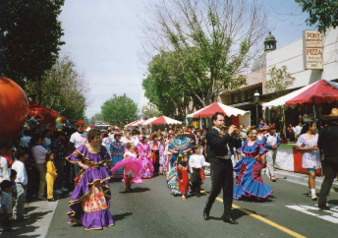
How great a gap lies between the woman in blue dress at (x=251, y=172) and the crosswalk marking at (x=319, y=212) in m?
0.77

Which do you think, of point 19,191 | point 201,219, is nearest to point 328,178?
point 201,219

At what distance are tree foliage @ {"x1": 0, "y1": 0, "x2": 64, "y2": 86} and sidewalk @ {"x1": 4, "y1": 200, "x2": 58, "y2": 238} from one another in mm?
4931

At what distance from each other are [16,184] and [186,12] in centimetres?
1886

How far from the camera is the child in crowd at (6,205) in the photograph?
18.2ft

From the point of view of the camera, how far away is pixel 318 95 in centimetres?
1079

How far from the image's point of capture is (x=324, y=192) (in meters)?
6.65

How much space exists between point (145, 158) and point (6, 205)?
7.52m

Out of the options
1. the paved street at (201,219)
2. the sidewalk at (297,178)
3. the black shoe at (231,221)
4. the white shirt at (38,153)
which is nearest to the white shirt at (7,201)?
the paved street at (201,219)

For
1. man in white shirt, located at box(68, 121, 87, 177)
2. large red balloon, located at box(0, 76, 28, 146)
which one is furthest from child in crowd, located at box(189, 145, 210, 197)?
large red balloon, located at box(0, 76, 28, 146)

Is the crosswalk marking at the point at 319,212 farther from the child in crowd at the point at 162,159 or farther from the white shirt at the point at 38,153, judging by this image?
the child in crowd at the point at 162,159

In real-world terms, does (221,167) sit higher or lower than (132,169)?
higher

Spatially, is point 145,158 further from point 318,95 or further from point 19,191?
point 19,191

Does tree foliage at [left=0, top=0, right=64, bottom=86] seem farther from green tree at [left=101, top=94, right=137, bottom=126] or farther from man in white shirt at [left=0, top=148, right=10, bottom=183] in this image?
green tree at [left=101, top=94, right=137, bottom=126]

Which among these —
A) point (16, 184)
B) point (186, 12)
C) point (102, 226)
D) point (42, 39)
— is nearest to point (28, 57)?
point (42, 39)
